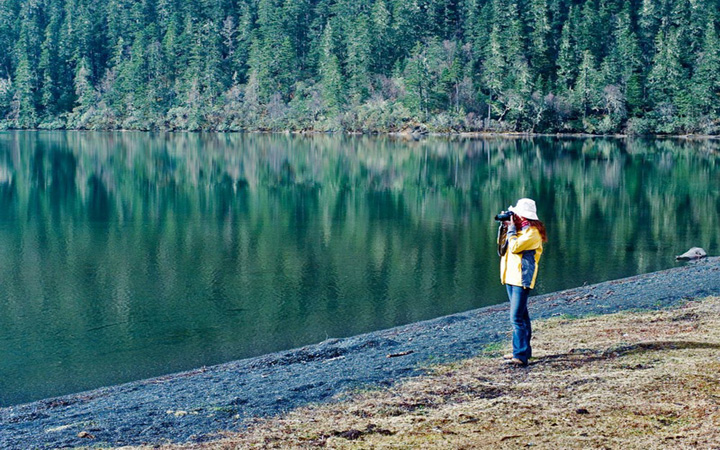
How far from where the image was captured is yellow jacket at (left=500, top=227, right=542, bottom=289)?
909 cm

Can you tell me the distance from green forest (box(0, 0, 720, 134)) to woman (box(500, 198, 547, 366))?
295 feet

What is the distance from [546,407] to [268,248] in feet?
57.9

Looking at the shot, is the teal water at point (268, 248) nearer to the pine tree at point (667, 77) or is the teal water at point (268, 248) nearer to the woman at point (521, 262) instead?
the woman at point (521, 262)

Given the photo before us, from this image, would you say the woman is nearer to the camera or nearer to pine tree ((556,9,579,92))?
the camera

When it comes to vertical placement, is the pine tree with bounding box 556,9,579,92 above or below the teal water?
above

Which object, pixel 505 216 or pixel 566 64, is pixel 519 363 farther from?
pixel 566 64

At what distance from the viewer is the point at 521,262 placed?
9.25 meters

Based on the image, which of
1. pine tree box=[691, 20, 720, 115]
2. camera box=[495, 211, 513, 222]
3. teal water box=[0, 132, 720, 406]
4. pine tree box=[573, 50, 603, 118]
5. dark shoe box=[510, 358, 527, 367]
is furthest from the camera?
pine tree box=[573, 50, 603, 118]

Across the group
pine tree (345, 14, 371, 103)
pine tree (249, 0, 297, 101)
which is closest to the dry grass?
pine tree (345, 14, 371, 103)

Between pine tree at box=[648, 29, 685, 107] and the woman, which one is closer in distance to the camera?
the woman

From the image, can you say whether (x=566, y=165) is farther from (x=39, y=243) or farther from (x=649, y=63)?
(x=649, y=63)

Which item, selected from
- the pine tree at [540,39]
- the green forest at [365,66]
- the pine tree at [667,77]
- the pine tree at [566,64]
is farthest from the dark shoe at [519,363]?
the pine tree at [540,39]

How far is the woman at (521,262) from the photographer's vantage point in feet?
29.8

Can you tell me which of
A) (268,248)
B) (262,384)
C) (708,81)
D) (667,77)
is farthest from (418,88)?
(262,384)
